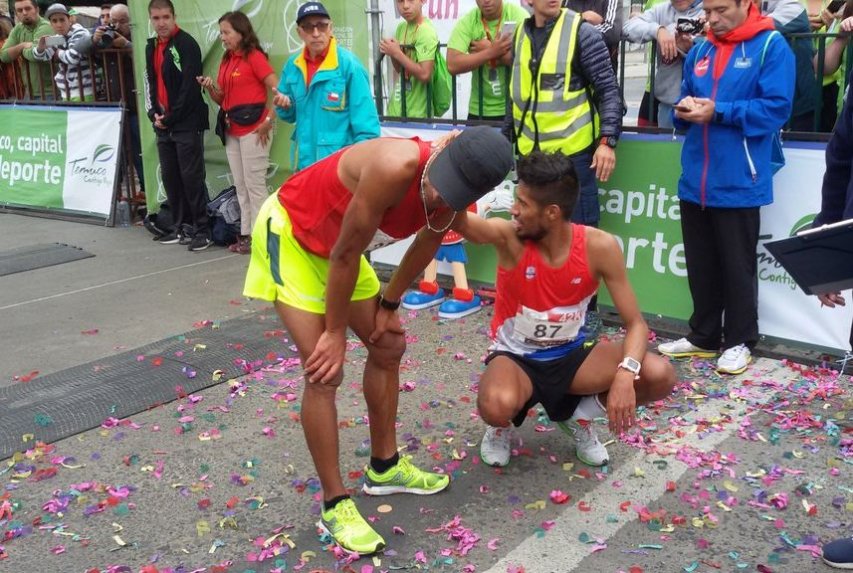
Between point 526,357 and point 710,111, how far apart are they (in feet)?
5.97

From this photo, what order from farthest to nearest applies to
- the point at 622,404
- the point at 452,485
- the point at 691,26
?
the point at 691,26 → the point at 452,485 → the point at 622,404

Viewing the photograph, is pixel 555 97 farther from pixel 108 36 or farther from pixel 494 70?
pixel 108 36

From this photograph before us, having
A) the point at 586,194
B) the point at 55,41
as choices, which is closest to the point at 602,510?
the point at 586,194

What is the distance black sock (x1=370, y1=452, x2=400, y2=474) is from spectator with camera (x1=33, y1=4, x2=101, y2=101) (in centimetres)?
741

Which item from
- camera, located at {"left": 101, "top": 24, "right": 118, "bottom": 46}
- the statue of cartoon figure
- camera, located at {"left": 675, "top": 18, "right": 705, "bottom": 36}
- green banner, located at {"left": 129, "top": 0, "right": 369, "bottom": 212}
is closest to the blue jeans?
the statue of cartoon figure

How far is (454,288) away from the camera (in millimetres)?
6355

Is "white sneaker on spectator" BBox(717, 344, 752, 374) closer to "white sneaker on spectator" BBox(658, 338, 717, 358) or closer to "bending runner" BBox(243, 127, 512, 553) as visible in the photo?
"white sneaker on spectator" BBox(658, 338, 717, 358)

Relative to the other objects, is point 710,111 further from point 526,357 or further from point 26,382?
point 26,382

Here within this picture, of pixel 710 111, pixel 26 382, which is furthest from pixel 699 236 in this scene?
pixel 26 382

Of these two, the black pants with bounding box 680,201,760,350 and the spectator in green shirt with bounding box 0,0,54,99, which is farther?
the spectator in green shirt with bounding box 0,0,54,99

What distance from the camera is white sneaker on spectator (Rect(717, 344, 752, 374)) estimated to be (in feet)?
16.3

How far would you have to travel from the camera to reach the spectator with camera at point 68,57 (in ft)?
31.6

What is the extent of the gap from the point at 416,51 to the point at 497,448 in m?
3.72

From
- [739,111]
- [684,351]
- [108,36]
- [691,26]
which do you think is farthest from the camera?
[108,36]
